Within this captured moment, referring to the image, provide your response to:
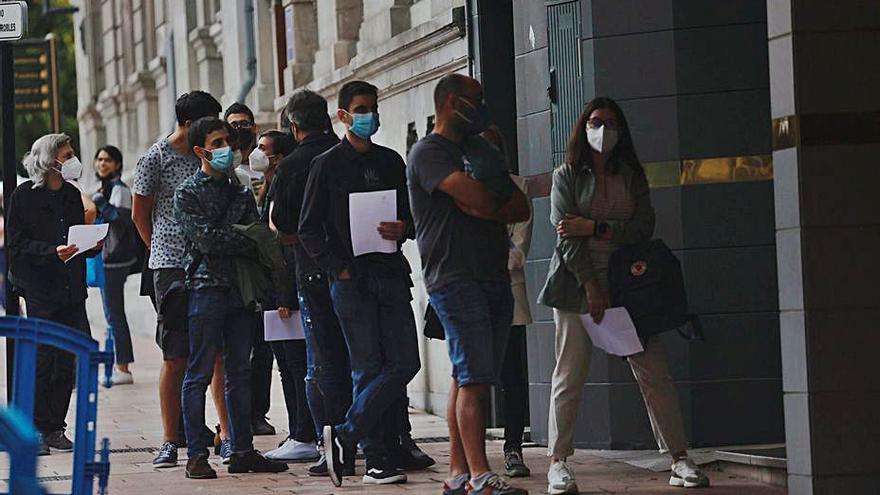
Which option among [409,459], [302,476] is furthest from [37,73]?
[409,459]

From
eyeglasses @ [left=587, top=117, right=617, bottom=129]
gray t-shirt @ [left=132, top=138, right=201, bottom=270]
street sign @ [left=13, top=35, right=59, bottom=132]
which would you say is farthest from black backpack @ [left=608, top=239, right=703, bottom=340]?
street sign @ [left=13, top=35, right=59, bottom=132]

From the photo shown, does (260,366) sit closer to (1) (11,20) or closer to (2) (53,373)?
(2) (53,373)

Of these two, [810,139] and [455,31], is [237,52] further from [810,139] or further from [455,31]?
[810,139]

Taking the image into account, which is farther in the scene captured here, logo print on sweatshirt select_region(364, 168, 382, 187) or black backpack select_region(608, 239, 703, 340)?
logo print on sweatshirt select_region(364, 168, 382, 187)

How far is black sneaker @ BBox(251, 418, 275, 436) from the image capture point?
13.4 metres

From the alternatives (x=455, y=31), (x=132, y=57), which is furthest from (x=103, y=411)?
(x=132, y=57)

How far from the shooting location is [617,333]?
9602mm

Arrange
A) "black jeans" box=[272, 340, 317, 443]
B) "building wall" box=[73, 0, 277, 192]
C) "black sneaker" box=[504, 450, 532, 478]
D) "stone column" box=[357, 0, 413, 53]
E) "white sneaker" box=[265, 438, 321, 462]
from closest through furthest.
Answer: "black sneaker" box=[504, 450, 532, 478]
"white sneaker" box=[265, 438, 321, 462]
"black jeans" box=[272, 340, 317, 443]
"stone column" box=[357, 0, 413, 53]
"building wall" box=[73, 0, 277, 192]

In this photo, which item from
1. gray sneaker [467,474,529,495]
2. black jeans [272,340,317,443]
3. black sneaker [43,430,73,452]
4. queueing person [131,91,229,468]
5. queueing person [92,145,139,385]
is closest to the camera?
gray sneaker [467,474,529,495]

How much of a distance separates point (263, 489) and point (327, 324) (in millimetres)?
946

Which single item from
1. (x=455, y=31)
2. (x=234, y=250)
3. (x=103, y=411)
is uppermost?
(x=455, y=31)

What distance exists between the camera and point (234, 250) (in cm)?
1070

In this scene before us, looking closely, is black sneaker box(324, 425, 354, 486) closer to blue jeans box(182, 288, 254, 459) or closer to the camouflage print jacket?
blue jeans box(182, 288, 254, 459)

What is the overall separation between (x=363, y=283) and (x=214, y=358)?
122 centimetres
